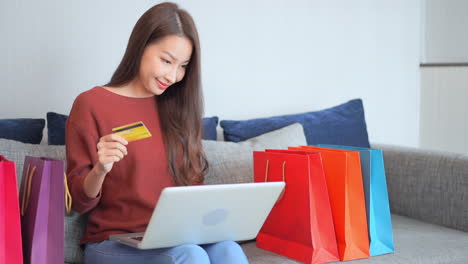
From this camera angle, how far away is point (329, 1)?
2738mm

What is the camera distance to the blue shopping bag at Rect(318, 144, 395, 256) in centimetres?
173

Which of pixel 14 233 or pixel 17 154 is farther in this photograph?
pixel 17 154

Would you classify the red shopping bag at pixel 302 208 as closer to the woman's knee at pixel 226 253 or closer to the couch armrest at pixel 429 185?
the woman's knee at pixel 226 253

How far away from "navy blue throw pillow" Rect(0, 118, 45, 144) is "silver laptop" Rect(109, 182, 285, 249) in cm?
52

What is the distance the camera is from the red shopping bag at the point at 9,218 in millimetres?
1294

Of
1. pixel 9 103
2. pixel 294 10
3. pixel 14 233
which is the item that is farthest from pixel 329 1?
pixel 14 233

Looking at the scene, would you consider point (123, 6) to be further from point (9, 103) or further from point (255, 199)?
point (255, 199)

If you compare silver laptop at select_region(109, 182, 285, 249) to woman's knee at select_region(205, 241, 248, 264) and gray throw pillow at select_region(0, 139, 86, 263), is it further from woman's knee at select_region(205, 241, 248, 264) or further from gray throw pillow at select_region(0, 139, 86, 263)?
gray throw pillow at select_region(0, 139, 86, 263)

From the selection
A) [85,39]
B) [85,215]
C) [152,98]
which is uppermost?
[85,39]

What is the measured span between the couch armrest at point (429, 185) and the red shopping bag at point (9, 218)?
141cm

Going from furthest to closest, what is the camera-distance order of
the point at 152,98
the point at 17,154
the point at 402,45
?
1. the point at 402,45
2. the point at 152,98
3. the point at 17,154

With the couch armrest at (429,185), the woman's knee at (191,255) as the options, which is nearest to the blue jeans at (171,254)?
the woman's knee at (191,255)

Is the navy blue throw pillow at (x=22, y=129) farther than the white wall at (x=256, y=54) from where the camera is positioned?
No

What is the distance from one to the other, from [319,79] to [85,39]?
108 cm
